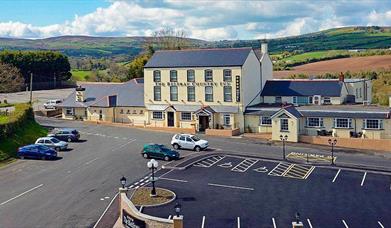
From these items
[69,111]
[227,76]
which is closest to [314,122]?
[227,76]

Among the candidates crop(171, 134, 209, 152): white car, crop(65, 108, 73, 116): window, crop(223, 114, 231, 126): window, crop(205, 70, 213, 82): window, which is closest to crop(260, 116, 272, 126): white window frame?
crop(223, 114, 231, 126): window

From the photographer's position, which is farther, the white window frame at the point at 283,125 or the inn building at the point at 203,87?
the inn building at the point at 203,87

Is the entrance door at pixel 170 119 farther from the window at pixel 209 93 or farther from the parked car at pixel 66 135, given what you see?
the parked car at pixel 66 135

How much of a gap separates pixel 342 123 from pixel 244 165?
53.8 feet

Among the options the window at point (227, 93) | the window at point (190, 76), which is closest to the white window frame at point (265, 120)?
the window at point (227, 93)

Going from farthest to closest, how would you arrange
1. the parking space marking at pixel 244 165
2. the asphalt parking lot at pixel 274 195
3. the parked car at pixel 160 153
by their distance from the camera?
1. the parked car at pixel 160 153
2. the parking space marking at pixel 244 165
3. the asphalt parking lot at pixel 274 195

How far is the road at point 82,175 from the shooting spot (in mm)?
29812

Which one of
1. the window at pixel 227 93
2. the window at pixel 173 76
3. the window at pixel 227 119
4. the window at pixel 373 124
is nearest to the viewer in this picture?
the window at pixel 373 124

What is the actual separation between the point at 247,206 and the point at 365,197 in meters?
8.01

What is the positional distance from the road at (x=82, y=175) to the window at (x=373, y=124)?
5.83m

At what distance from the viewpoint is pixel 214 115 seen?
61.3 metres

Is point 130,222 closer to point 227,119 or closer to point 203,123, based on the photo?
point 227,119

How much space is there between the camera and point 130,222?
25.7 meters

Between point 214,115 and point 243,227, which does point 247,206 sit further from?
point 214,115
